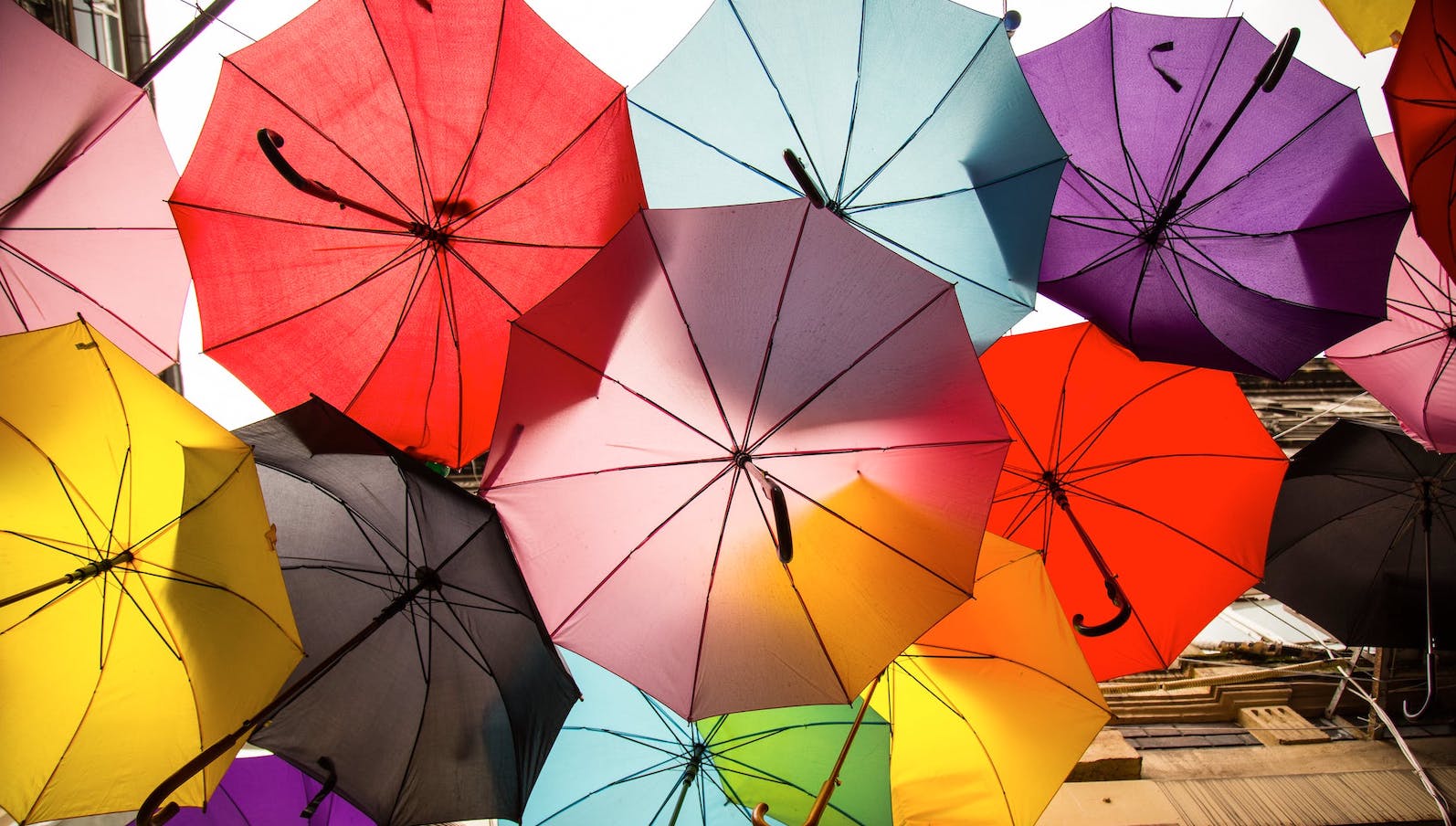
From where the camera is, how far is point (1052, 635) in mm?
3068

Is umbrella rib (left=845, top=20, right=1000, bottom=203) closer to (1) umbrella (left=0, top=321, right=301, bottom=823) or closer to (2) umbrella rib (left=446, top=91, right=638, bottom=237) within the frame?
(2) umbrella rib (left=446, top=91, right=638, bottom=237)

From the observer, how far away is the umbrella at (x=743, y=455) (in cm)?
240

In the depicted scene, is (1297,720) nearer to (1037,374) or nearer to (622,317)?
(1037,374)

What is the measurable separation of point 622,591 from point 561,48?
2.49 meters

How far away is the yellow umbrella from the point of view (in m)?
2.94

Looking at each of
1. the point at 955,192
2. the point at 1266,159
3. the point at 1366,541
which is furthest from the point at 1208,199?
the point at 1366,541

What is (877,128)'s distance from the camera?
119 inches

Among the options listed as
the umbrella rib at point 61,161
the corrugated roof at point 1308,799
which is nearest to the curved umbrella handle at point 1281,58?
the umbrella rib at point 61,161

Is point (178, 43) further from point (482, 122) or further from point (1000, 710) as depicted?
point (1000, 710)

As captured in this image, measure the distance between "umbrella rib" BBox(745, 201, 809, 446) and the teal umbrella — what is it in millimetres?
1959

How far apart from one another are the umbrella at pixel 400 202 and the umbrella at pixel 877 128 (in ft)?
1.11

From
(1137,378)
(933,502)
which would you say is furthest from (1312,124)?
(933,502)

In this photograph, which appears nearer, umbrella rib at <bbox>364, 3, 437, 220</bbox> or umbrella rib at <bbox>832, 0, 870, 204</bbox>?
umbrella rib at <bbox>364, 3, 437, 220</bbox>

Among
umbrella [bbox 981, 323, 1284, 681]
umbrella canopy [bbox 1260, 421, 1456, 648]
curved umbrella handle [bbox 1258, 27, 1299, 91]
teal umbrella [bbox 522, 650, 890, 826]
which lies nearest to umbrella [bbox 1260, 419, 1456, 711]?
umbrella canopy [bbox 1260, 421, 1456, 648]
